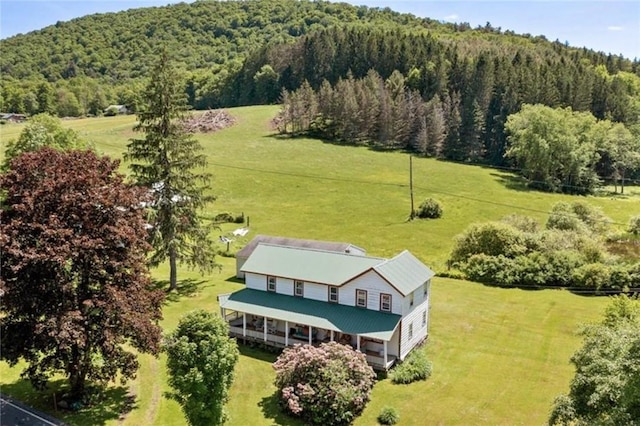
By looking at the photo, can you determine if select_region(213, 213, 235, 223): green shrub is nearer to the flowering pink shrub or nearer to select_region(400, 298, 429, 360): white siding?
select_region(400, 298, 429, 360): white siding

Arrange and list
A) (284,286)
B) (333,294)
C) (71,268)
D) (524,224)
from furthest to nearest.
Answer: (524,224)
(284,286)
(333,294)
(71,268)

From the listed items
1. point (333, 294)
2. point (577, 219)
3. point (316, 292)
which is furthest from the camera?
point (577, 219)

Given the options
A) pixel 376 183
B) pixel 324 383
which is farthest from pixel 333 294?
pixel 376 183

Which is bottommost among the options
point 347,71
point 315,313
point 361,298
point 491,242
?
point 315,313

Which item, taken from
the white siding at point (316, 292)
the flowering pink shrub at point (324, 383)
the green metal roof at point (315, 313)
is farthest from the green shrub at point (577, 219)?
the flowering pink shrub at point (324, 383)

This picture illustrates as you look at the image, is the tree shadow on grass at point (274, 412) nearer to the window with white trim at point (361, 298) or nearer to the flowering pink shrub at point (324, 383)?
the flowering pink shrub at point (324, 383)

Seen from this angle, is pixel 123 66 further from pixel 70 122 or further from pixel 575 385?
pixel 575 385

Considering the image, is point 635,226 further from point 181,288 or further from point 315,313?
point 181,288
